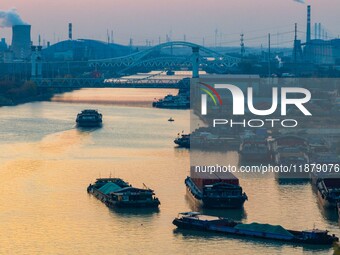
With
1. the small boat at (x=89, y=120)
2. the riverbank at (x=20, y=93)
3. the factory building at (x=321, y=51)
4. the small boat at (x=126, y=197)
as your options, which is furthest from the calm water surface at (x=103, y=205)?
the factory building at (x=321, y=51)

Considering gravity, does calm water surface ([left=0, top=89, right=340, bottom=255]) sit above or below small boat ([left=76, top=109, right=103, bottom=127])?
below

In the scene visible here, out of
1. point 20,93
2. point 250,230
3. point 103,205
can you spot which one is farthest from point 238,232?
point 20,93

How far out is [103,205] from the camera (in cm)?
963

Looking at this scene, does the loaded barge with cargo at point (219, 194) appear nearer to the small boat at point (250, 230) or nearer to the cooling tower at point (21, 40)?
the small boat at point (250, 230)

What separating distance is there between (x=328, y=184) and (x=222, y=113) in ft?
24.7

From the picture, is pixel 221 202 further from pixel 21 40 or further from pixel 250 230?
pixel 21 40

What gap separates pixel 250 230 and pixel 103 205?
5.09 ft

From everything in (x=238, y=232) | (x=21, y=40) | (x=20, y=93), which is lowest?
(x=238, y=232)

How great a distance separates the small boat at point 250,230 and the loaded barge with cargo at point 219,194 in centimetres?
60

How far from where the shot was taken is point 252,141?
12.7 m

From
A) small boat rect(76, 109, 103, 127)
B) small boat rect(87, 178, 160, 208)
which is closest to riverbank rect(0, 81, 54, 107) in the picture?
small boat rect(76, 109, 103, 127)

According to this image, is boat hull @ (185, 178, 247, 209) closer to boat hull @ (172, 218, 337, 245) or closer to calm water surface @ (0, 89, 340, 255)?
calm water surface @ (0, 89, 340, 255)

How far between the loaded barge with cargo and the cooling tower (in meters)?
30.0

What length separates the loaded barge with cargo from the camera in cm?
951
